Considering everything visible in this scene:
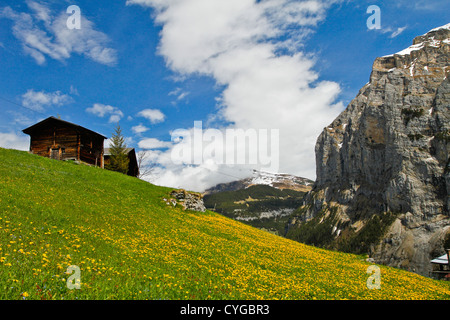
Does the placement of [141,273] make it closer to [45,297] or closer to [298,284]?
[45,297]

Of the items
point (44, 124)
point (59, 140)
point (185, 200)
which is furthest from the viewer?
point (44, 124)

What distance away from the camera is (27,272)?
31.7 ft

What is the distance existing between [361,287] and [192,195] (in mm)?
26011

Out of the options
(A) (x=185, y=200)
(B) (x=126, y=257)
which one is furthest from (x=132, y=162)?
(B) (x=126, y=257)

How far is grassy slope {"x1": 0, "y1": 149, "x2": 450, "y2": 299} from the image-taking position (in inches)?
393

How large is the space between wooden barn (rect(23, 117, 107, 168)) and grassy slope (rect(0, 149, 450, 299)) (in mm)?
22522

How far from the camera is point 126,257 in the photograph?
14.1 meters

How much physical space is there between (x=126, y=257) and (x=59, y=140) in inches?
1894

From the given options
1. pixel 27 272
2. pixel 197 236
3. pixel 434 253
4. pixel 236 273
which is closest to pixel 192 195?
pixel 197 236

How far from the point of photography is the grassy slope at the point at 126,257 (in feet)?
32.8

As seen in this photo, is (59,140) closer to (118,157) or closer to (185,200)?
(118,157)

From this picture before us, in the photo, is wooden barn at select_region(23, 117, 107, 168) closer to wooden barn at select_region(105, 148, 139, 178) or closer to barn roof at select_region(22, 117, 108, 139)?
barn roof at select_region(22, 117, 108, 139)

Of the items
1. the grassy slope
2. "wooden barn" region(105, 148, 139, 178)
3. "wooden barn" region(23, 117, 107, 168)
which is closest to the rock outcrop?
the grassy slope
